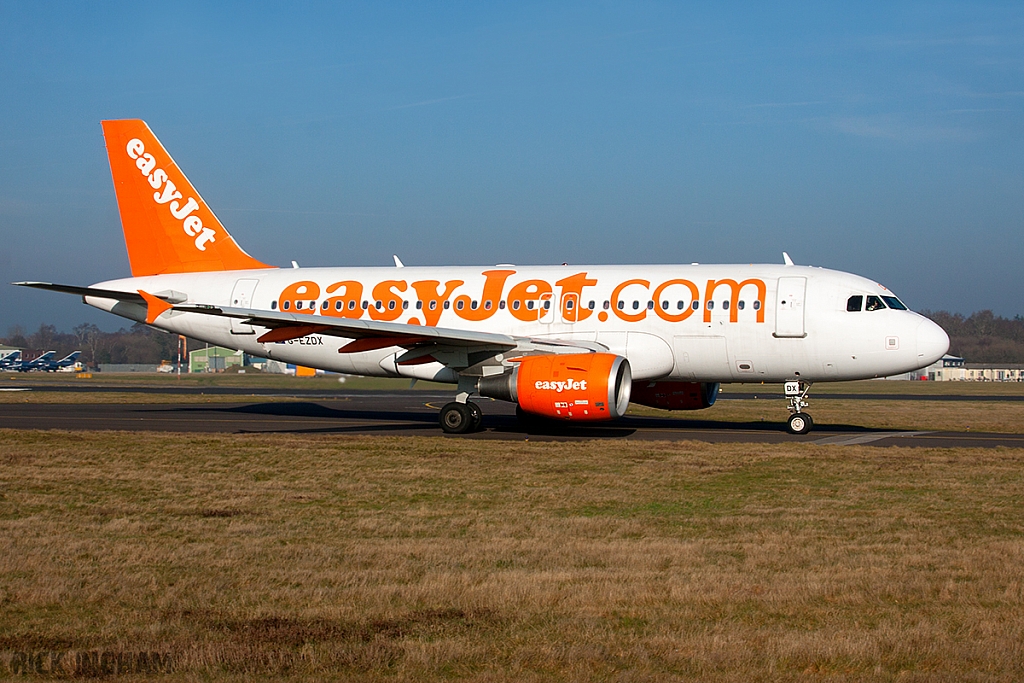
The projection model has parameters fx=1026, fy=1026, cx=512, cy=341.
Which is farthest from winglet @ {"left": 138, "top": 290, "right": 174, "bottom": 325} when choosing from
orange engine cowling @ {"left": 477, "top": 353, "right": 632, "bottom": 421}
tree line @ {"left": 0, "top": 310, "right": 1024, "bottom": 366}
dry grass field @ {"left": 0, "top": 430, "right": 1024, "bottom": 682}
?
tree line @ {"left": 0, "top": 310, "right": 1024, "bottom": 366}

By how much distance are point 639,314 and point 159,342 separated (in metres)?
120

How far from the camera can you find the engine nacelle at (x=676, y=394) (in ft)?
83.6

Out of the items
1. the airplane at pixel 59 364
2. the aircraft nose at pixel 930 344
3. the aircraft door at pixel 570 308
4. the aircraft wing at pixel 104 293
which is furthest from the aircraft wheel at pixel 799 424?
the airplane at pixel 59 364

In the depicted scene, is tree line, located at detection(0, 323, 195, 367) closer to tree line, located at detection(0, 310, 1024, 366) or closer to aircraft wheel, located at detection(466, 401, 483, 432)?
tree line, located at detection(0, 310, 1024, 366)

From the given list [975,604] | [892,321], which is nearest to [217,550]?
[975,604]

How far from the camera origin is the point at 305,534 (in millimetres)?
10469

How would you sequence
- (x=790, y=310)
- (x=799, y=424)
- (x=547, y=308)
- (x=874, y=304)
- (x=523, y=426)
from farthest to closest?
(x=523, y=426)
(x=547, y=308)
(x=799, y=424)
(x=790, y=310)
(x=874, y=304)

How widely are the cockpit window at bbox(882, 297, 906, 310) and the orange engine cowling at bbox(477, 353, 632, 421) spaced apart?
20.2ft

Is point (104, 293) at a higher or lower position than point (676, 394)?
higher

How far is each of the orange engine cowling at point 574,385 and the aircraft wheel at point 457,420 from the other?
191cm

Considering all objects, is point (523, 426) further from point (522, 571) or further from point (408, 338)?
point (522, 571)

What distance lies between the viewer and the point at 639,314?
2395 cm

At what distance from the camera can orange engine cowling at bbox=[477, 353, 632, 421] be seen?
829 inches

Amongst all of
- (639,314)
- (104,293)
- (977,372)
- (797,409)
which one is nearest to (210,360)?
(977,372)
